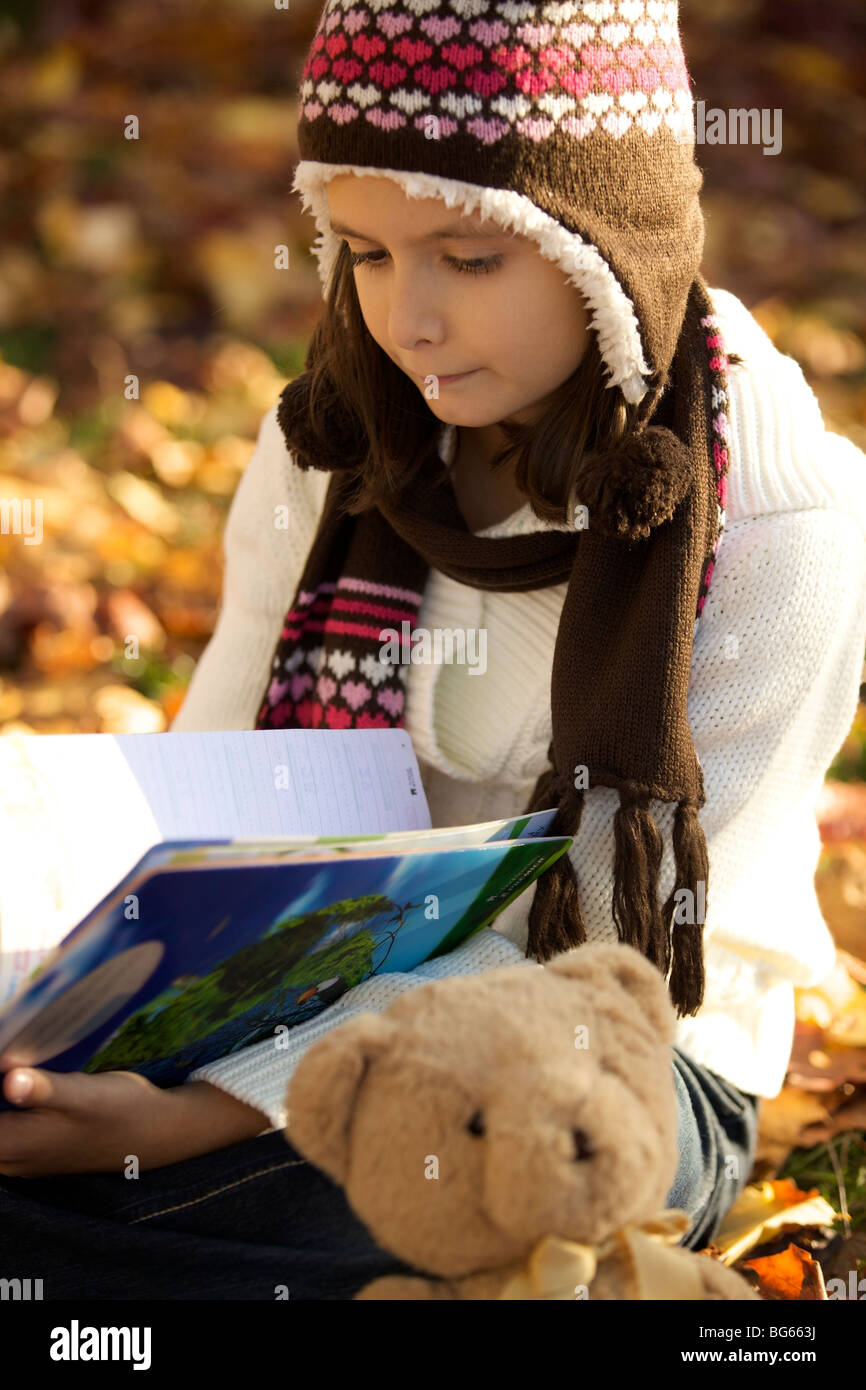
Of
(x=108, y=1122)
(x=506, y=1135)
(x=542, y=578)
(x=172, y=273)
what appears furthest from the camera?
(x=172, y=273)

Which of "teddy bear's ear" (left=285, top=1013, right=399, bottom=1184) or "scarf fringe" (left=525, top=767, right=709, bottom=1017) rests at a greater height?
"scarf fringe" (left=525, top=767, right=709, bottom=1017)

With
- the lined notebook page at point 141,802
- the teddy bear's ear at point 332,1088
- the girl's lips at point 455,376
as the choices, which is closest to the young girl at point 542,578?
the girl's lips at point 455,376

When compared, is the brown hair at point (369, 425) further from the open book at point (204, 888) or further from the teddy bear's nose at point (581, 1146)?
the teddy bear's nose at point (581, 1146)

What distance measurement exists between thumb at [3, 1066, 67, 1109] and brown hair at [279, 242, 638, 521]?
575mm

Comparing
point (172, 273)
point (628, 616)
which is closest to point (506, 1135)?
point (628, 616)

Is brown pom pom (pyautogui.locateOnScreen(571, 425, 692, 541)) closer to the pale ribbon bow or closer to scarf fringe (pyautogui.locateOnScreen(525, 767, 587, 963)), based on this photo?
scarf fringe (pyautogui.locateOnScreen(525, 767, 587, 963))

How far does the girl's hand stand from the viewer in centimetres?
92

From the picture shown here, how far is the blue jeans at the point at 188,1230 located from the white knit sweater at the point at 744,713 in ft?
0.38

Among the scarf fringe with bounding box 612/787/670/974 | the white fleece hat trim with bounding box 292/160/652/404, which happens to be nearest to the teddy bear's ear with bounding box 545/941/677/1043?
the scarf fringe with bounding box 612/787/670/974

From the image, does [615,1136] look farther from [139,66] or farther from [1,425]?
[139,66]

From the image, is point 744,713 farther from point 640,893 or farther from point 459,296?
point 459,296

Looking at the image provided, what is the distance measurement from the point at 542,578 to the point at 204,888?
0.53 m

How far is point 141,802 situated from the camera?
0.96 m

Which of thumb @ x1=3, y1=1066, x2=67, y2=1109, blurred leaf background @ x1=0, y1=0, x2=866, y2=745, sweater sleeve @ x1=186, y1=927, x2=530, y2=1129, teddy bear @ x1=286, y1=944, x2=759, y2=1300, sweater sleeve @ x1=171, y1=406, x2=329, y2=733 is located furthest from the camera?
blurred leaf background @ x1=0, y1=0, x2=866, y2=745
